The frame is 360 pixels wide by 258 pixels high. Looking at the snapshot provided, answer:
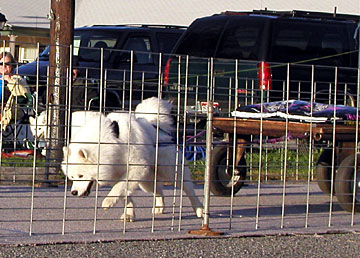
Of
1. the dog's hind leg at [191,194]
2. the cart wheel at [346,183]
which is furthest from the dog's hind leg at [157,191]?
the cart wheel at [346,183]

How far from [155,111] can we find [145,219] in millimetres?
991

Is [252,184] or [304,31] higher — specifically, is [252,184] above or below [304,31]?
below

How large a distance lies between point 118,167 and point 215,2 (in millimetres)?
17735

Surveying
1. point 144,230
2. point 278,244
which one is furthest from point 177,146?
point 278,244

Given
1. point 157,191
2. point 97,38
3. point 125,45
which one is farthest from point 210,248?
point 97,38

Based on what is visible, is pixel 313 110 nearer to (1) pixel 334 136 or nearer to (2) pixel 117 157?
(1) pixel 334 136

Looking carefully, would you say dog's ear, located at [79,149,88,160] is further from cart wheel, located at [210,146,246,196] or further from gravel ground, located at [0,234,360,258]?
cart wheel, located at [210,146,246,196]

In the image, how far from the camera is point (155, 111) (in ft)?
24.7

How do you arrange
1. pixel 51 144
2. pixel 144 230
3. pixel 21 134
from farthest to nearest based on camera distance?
pixel 21 134, pixel 51 144, pixel 144 230

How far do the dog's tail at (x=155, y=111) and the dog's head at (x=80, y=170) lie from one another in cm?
73

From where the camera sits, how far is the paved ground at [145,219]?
6398 mm

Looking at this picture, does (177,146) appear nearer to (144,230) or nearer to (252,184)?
(144,230)

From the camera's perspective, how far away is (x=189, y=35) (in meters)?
14.2

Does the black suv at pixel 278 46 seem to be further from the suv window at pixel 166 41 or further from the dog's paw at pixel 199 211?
the dog's paw at pixel 199 211
